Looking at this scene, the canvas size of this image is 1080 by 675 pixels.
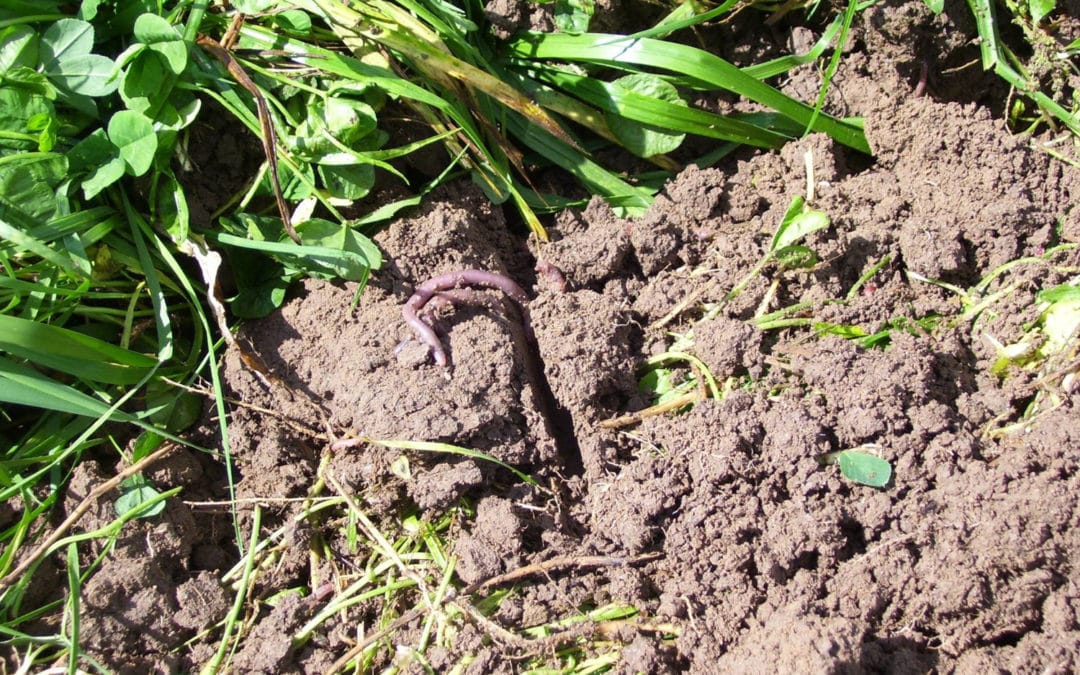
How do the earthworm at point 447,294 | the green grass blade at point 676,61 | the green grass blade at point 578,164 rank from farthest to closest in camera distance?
the green grass blade at point 578,164
the green grass blade at point 676,61
the earthworm at point 447,294

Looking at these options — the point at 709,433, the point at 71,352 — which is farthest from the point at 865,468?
the point at 71,352

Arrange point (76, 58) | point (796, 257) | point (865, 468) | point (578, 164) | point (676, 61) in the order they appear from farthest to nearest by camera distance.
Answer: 1. point (578, 164)
2. point (676, 61)
3. point (796, 257)
4. point (76, 58)
5. point (865, 468)

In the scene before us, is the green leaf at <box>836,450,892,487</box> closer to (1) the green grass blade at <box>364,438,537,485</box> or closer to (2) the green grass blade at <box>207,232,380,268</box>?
(1) the green grass blade at <box>364,438,537,485</box>

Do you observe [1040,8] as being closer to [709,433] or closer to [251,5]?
[709,433]

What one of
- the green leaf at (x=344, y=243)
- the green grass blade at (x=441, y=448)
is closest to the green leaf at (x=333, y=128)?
the green leaf at (x=344, y=243)

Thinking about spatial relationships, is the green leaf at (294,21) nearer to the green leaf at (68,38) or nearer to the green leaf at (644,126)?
the green leaf at (68,38)
